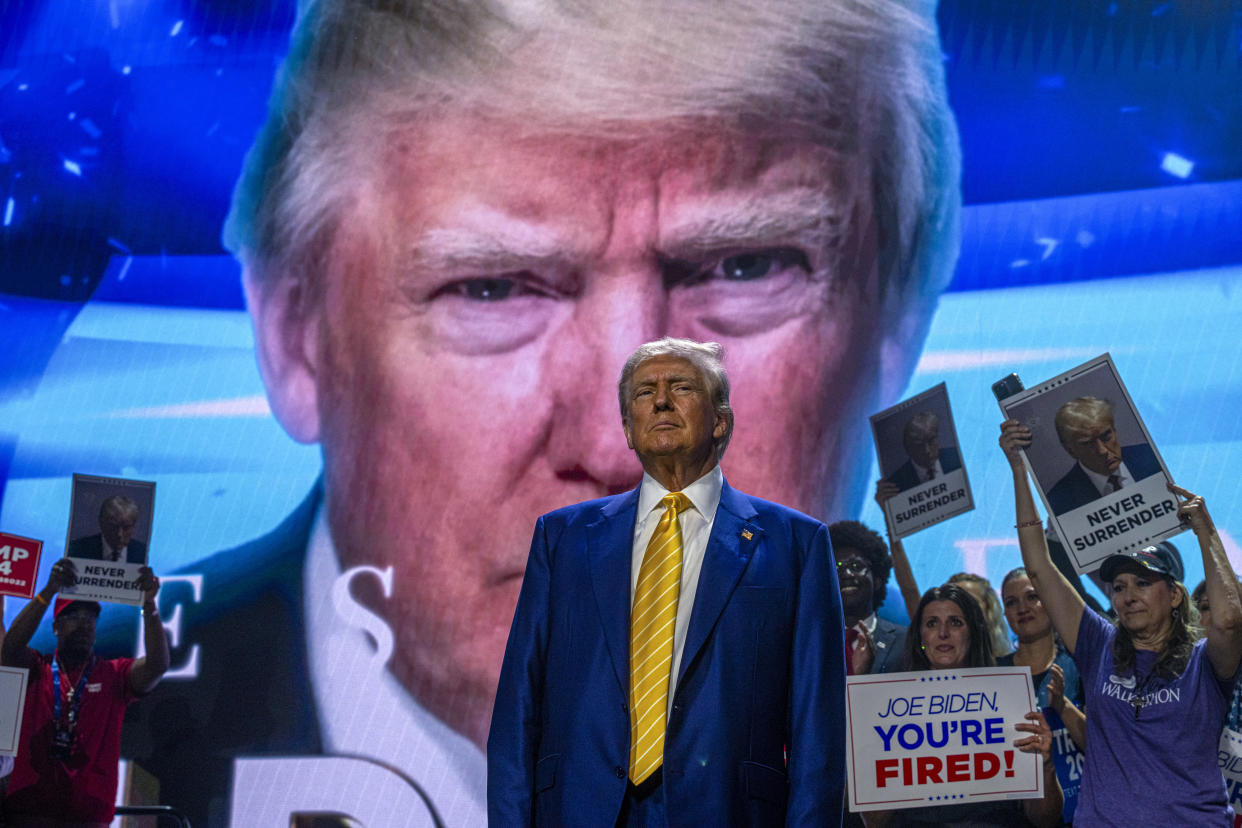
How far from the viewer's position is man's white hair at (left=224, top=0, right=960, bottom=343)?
153 inches

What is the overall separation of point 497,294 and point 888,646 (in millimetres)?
1714

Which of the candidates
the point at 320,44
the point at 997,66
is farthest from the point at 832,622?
the point at 320,44

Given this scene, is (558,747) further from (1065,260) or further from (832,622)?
(1065,260)

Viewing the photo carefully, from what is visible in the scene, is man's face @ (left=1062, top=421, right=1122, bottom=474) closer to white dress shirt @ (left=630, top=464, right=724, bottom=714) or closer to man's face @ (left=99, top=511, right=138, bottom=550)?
white dress shirt @ (left=630, top=464, right=724, bottom=714)

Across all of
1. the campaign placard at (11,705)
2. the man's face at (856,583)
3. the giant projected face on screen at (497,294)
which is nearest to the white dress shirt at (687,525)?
the man's face at (856,583)

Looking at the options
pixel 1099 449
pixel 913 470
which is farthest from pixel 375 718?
pixel 1099 449

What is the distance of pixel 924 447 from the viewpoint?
355 centimetres

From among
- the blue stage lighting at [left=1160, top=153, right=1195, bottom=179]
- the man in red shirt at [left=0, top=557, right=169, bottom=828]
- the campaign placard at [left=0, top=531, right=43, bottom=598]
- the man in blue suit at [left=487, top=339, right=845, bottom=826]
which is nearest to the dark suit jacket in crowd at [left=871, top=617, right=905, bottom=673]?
the blue stage lighting at [left=1160, top=153, right=1195, bottom=179]

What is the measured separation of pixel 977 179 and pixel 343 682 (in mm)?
2672

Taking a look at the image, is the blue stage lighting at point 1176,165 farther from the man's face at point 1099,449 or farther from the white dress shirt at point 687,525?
the white dress shirt at point 687,525

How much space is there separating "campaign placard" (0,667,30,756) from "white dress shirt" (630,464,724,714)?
8.55 feet

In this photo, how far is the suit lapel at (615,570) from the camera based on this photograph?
1500 mm

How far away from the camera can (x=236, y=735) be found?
3672mm

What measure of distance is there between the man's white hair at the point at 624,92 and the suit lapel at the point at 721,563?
2.42m
